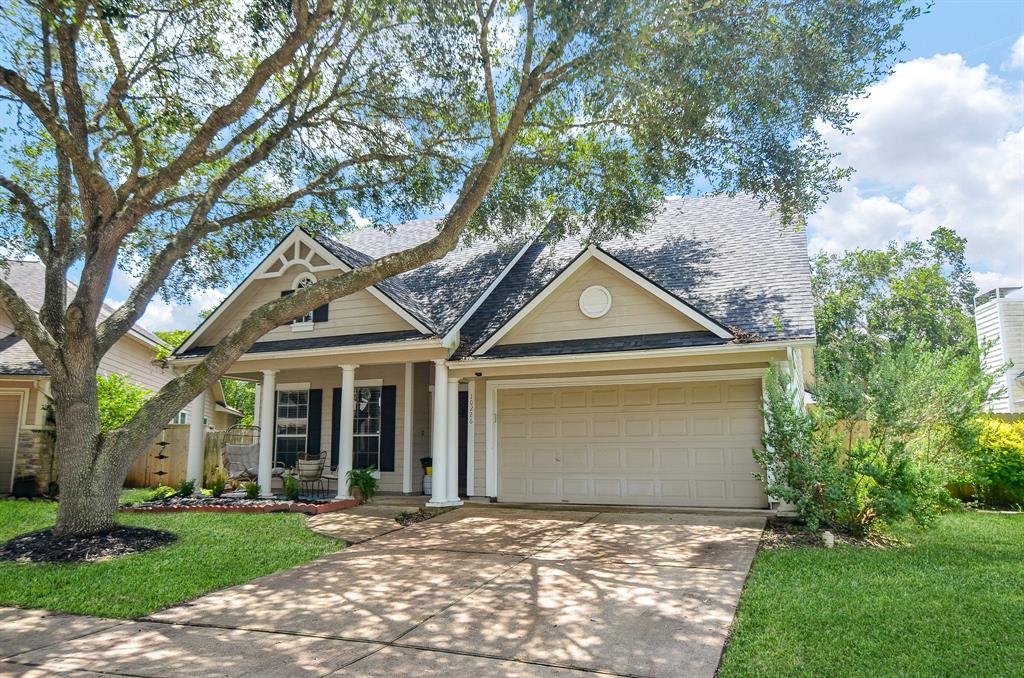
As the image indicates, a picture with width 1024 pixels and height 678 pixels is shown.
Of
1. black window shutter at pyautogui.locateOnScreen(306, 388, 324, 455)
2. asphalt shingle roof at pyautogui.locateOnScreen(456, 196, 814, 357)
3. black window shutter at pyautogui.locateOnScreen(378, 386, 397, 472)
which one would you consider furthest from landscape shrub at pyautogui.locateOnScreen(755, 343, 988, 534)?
black window shutter at pyautogui.locateOnScreen(306, 388, 324, 455)

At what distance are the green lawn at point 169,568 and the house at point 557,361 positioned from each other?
9.82 feet

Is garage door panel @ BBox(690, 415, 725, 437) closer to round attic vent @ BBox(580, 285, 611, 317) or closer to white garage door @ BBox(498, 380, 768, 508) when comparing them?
white garage door @ BBox(498, 380, 768, 508)

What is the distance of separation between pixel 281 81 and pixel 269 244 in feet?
11.9

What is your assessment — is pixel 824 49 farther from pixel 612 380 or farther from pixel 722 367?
pixel 612 380

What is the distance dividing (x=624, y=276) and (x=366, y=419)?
21.9ft

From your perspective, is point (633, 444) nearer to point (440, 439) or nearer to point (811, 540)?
point (440, 439)

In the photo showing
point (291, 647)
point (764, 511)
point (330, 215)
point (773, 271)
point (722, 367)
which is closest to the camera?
point (291, 647)

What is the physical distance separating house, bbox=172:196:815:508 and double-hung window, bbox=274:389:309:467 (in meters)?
0.05

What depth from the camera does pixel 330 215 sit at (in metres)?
14.0

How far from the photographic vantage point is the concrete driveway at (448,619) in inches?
185

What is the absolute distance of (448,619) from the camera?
18.6ft

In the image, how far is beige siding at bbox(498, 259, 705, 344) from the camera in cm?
1145

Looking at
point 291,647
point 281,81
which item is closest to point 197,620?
point 291,647

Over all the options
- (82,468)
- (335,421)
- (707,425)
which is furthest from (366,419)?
(707,425)
